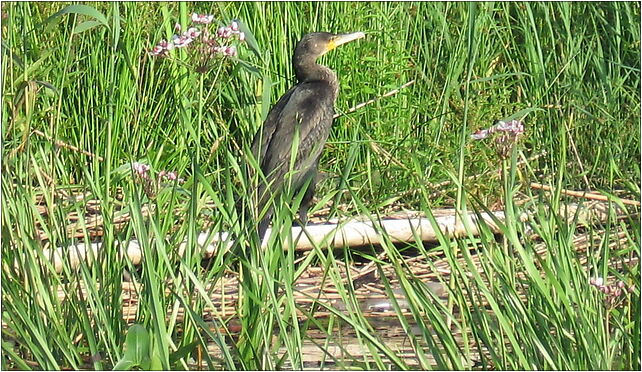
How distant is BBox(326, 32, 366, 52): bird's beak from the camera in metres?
5.64

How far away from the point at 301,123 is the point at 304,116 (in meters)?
0.05

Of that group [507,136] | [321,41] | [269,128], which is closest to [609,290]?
[507,136]

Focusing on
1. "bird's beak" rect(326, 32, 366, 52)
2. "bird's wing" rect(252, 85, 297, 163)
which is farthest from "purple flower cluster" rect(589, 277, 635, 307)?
"bird's beak" rect(326, 32, 366, 52)

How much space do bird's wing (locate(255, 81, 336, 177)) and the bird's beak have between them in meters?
0.18

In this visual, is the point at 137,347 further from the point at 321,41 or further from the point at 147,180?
the point at 321,41

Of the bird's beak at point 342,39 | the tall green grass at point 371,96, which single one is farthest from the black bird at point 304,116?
the tall green grass at point 371,96

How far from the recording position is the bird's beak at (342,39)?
18.5 feet

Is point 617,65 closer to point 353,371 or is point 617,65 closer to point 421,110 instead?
point 421,110

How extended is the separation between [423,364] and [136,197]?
0.73 m

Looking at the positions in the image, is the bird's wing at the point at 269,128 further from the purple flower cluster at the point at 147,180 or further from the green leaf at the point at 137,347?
the green leaf at the point at 137,347

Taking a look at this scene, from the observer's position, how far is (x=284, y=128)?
17.8ft

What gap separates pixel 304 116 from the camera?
5.52m

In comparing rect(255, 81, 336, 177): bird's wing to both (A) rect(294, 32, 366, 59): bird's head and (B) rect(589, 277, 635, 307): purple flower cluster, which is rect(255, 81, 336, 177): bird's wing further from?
(B) rect(589, 277, 635, 307): purple flower cluster

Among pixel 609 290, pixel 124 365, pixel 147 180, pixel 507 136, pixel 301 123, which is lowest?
pixel 301 123
